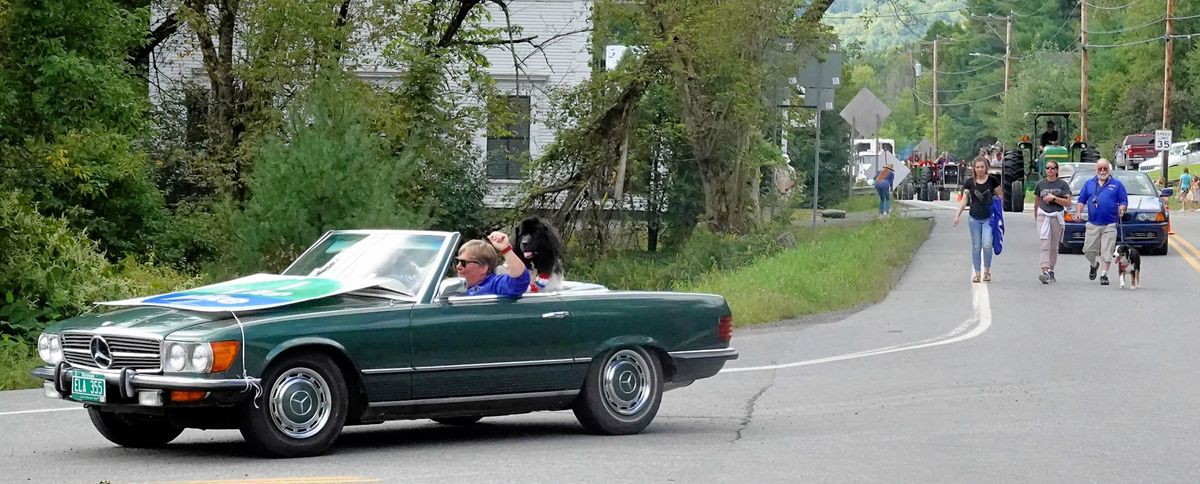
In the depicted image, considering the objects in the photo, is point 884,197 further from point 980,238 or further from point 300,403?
point 300,403

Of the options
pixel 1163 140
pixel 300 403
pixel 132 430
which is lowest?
pixel 132 430

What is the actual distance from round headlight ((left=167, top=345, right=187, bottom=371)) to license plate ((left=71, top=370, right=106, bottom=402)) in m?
0.41

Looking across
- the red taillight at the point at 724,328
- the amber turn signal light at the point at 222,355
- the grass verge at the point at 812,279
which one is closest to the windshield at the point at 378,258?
the amber turn signal light at the point at 222,355

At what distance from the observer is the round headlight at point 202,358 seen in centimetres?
881

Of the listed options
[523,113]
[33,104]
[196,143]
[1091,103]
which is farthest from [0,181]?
[1091,103]

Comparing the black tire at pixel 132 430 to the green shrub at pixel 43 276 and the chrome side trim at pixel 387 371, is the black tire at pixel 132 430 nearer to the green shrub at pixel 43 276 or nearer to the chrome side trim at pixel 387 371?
the chrome side trim at pixel 387 371

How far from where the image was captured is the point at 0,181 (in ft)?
73.7

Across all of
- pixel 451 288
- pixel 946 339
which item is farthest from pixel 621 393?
pixel 946 339

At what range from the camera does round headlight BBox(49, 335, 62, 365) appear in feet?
31.0

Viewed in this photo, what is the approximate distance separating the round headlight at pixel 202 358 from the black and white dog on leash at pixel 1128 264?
17286 mm

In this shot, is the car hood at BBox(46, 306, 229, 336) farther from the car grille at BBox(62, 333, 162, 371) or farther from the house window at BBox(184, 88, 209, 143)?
the house window at BBox(184, 88, 209, 143)

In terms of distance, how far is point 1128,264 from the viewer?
2358 centimetres

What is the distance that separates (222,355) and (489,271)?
6.80ft

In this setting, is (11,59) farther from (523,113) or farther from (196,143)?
(523,113)
